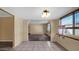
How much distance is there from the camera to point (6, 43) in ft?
18.2

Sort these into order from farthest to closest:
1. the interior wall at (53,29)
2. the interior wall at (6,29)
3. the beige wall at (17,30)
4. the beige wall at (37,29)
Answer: the beige wall at (37,29), the interior wall at (53,29), the interior wall at (6,29), the beige wall at (17,30)

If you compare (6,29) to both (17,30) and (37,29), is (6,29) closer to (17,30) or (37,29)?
(17,30)

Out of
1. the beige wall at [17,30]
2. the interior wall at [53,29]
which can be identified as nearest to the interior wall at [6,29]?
the beige wall at [17,30]

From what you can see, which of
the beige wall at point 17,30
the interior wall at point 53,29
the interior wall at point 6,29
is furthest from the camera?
the interior wall at point 53,29

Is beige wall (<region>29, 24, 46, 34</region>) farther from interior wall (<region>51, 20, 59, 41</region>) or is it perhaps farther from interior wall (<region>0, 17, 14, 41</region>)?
interior wall (<region>0, 17, 14, 41</region>)

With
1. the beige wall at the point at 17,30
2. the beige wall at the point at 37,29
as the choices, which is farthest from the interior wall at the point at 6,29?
the beige wall at the point at 37,29

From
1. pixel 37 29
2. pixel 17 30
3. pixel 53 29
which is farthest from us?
pixel 37 29

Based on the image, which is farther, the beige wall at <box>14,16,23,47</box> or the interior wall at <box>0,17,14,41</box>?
the interior wall at <box>0,17,14,41</box>

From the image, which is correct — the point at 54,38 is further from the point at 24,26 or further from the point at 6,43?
the point at 6,43

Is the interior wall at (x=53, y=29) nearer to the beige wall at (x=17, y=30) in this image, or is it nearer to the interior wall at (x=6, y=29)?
the beige wall at (x=17, y=30)

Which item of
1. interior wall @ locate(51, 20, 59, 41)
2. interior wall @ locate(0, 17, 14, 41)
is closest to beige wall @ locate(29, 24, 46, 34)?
interior wall @ locate(51, 20, 59, 41)

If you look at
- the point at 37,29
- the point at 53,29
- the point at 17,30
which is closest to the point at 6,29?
the point at 17,30

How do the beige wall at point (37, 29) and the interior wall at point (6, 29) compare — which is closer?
the interior wall at point (6, 29)
